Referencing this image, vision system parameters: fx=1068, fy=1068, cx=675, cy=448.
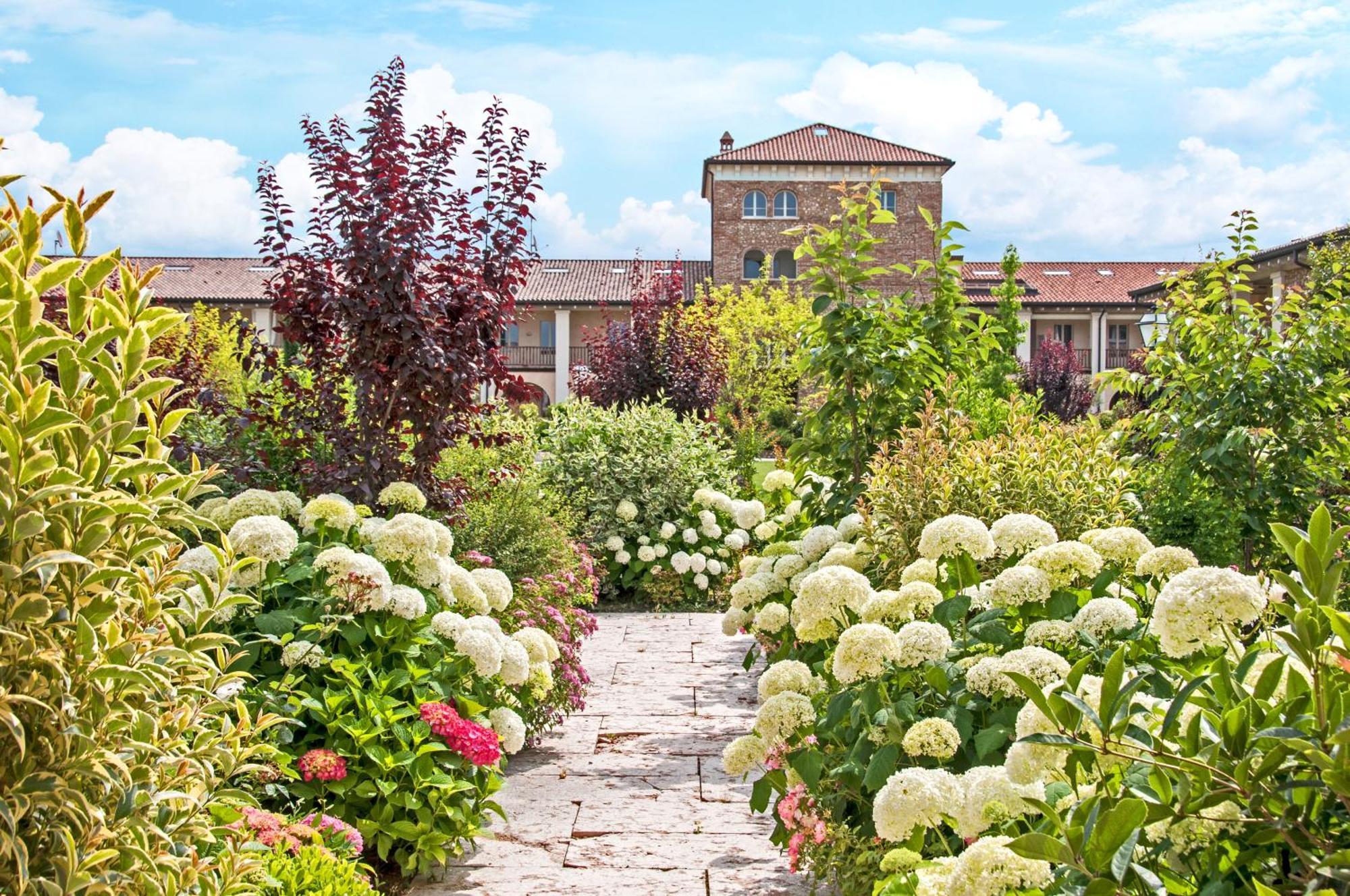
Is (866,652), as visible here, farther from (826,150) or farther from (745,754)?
Result: (826,150)

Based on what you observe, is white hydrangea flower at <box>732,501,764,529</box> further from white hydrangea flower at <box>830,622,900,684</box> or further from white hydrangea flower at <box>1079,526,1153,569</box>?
white hydrangea flower at <box>830,622,900,684</box>

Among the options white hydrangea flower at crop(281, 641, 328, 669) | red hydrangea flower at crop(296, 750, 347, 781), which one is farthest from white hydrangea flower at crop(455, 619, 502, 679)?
red hydrangea flower at crop(296, 750, 347, 781)

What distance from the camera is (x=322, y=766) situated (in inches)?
129

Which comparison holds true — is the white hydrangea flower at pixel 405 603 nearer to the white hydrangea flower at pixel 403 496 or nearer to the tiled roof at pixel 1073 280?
the white hydrangea flower at pixel 403 496

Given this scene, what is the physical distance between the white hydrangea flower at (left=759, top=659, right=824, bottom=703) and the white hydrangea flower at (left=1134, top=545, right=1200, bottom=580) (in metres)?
1.10

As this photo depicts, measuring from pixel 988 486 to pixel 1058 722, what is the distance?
2.99 metres

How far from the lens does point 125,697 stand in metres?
1.78

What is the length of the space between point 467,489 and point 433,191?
165cm

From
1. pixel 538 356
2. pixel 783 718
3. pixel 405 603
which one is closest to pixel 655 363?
pixel 405 603

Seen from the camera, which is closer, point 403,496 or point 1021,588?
point 1021,588

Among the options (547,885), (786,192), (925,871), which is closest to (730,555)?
(547,885)

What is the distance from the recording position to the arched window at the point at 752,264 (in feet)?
127

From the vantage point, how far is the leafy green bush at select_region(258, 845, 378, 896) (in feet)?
8.82

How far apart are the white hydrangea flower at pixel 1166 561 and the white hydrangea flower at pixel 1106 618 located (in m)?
0.24
